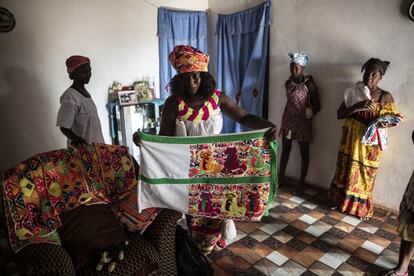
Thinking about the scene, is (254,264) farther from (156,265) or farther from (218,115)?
(218,115)

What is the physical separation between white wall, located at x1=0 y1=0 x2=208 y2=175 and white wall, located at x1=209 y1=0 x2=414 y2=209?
1.71 meters

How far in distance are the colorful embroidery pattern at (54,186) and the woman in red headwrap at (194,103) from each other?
45cm

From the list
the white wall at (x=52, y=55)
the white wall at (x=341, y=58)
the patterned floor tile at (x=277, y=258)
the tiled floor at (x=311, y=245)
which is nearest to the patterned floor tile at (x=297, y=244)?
the tiled floor at (x=311, y=245)

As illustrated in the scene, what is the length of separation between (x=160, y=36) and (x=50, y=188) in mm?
2726

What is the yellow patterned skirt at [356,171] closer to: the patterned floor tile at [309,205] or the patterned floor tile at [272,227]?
the patterned floor tile at [309,205]

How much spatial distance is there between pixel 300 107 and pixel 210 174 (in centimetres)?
168

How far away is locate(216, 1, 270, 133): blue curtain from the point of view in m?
3.40

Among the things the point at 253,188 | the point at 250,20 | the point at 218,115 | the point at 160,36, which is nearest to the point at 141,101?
the point at 160,36

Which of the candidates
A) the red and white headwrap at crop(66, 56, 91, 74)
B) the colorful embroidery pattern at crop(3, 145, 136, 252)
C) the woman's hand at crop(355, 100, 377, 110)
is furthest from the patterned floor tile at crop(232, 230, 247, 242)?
the red and white headwrap at crop(66, 56, 91, 74)

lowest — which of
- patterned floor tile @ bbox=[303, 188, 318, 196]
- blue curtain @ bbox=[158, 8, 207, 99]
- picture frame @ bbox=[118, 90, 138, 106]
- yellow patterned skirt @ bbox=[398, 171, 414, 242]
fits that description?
patterned floor tile @ bbox=[303, 188, 318, 196]

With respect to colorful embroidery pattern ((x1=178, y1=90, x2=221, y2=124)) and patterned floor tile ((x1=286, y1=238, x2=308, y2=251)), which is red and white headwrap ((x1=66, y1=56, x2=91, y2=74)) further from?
patterned floor tile ((x1=286, y1=238, x2=308, y2=251))

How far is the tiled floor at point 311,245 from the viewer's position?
6.57 ft

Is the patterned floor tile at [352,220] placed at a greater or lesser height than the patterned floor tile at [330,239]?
greater

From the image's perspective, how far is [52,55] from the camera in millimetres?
3037
